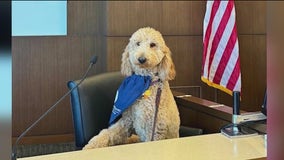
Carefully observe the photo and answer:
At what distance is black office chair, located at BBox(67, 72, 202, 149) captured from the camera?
2.09 m

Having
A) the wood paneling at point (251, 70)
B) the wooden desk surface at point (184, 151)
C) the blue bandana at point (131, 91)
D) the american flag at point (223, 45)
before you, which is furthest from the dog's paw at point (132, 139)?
the wood paneling at point (251, 70)

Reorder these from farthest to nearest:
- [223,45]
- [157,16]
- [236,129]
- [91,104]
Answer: [157,16] → [223,45] → [91,104] → [236,129]

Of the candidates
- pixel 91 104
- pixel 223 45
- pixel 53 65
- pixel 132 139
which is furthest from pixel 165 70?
pixel 53 65

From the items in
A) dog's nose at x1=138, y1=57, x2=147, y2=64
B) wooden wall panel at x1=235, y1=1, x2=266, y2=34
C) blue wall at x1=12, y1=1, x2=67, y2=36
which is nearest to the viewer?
dog's nose at x1=138, y1=57, x2=147, y2=64

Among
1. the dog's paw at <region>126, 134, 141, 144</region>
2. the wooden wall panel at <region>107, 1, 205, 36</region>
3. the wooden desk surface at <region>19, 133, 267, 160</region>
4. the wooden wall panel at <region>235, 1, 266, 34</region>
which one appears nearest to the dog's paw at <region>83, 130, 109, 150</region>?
the dog's paw at <region>126, 134, 141, 144</region>

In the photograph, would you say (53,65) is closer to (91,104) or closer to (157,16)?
(157,16)

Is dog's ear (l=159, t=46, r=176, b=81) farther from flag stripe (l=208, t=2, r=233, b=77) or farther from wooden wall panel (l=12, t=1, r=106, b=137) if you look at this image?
wooden wall panel (l=12, t=1, r=106, b=137)

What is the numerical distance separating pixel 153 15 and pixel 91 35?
0.68 metres

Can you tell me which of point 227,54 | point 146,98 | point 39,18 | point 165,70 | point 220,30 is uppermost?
point 39,18

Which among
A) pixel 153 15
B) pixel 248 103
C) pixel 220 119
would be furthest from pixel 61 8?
pixel 220 119

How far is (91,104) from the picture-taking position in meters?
2.17

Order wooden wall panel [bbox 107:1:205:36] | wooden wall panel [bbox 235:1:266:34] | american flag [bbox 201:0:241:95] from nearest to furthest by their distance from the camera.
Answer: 1. american flag [bbox 201:0:241:95]
2. wooden wall panel [bbox 107:1:205:36]
3. wooden wall panel [bbox 235:1:266:34]

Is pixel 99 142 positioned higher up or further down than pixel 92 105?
further down

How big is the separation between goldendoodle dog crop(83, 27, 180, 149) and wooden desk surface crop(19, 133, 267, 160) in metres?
0.36
